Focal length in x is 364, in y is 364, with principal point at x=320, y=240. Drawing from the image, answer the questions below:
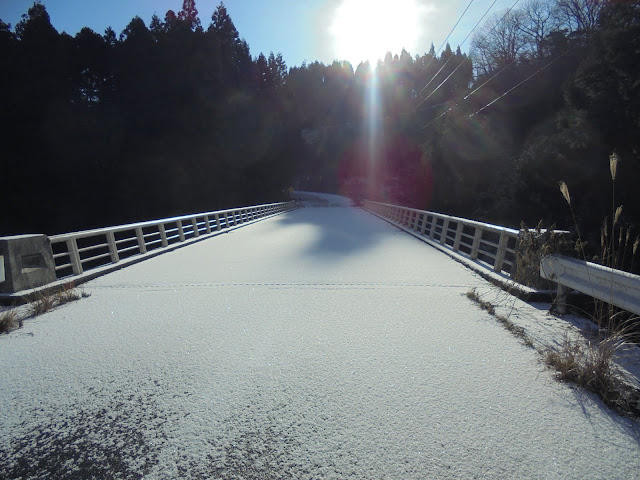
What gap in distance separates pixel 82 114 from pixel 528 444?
56.7 metres

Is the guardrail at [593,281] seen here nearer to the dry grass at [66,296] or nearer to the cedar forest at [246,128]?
the dry grass at [66,296]

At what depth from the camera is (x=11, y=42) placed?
144 feet

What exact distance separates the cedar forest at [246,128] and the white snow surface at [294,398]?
1708 centimetres

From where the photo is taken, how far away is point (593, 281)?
372 centimetres

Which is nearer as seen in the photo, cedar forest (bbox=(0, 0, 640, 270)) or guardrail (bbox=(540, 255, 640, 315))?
guardrail (bbox=(540, 255, 640, 315))

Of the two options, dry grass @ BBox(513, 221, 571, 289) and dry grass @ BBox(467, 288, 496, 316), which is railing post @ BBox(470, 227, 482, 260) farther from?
dry grass @ BBox(467, 288, 496, 316)

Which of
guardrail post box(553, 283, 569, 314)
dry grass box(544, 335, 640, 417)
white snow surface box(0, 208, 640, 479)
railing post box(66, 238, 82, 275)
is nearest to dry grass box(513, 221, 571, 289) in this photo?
guardrail post box(553, 283, 569, 314)

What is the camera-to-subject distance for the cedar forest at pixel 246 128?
59.3ft

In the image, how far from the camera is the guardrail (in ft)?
10.4

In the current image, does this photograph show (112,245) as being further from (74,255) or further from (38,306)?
(38,306)

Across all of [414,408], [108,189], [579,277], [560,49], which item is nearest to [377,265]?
[579,277]

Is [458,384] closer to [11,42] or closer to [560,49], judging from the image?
[560,49]

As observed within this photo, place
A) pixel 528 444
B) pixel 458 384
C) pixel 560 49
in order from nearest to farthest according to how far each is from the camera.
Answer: pixel 528 444
pixel 458 384
pixel 560 49

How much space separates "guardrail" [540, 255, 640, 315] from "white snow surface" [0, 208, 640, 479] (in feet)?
1.64
